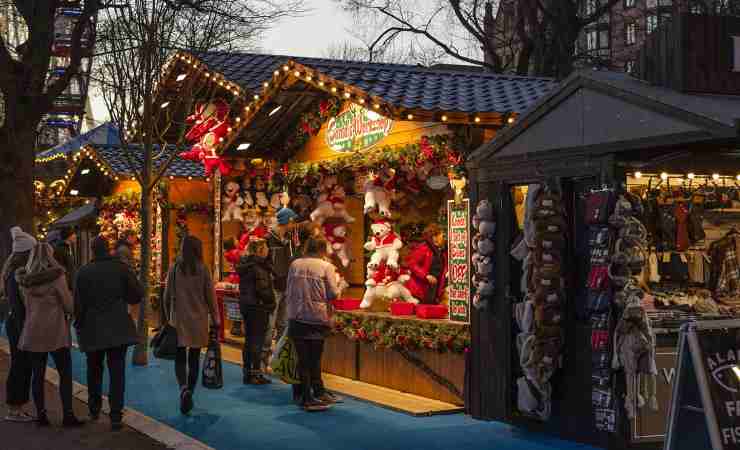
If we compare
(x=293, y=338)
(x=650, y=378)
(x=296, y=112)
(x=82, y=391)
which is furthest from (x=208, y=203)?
(x=650, y=378)

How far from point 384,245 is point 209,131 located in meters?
6.41

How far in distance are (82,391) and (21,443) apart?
3.35 metres

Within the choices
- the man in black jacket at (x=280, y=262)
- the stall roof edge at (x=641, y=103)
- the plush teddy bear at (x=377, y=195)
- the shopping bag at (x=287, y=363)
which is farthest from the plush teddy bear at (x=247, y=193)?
the stall roof edge at (x=641, y=103)

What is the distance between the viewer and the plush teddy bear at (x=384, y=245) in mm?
12930

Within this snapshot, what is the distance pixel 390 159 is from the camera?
40.5ft

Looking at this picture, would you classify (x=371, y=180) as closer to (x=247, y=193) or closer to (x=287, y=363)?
(x=287, y=363)

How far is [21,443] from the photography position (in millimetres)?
9312

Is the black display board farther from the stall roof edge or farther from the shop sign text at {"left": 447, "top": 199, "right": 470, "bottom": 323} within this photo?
the shop sign text at {"left": 447, "top": 199, "right": 470, "bottom": 323}

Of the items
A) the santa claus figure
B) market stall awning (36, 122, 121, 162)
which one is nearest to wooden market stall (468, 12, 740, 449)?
the santa claus figure

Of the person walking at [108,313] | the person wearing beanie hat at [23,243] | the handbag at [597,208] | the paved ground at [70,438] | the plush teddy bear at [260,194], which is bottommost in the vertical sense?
the paved ground at [70,438]

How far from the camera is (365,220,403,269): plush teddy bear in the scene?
42.4ft

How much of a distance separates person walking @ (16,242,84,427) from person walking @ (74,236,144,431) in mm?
246

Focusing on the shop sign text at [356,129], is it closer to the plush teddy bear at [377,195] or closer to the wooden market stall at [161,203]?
the plush teddy bear at [377,195]

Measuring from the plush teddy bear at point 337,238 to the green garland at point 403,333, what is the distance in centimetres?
163
